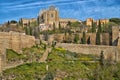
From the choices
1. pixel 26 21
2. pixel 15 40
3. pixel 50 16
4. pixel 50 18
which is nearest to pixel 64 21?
pixel 50 18

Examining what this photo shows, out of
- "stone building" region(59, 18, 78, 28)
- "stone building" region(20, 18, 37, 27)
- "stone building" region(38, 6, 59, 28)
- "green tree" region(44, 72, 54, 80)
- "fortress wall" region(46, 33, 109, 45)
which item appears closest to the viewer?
"green tree" region(44, 72, 54, 80)

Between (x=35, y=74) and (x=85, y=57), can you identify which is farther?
(x=85, y=57)

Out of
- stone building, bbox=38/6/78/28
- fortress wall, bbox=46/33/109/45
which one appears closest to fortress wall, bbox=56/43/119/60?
fortress wall, bbox=46/33/109/45

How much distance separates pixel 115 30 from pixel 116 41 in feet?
4.72

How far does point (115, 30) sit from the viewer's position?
43.2 meters

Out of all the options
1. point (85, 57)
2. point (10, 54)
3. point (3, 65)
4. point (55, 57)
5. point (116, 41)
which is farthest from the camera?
point (116, 41)

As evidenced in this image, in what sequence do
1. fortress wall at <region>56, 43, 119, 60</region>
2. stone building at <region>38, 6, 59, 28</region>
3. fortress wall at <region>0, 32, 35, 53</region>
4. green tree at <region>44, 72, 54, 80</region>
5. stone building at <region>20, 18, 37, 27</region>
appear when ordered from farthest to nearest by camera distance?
1. stone building at <region>20, 18, 37, 27</region>
2. stone building at <region>38, 6, 59, 28</region>
3. fortress wall at <region>56, 43, 119, 60</region>
4. fortress wall at <region>0, 32, 35, 53</region>
5. green tree at <region>44, 72, 54, 80</region>

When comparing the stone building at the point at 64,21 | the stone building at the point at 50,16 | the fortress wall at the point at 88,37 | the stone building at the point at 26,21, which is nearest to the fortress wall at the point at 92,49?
the fortress wall at the point at 88,37

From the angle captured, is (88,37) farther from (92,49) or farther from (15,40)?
(15,40)

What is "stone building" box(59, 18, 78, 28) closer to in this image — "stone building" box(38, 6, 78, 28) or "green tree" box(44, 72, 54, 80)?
"stone building" box(38, 6, 78, 28)

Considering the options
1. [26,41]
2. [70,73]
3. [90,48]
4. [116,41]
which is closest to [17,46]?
[26,41]

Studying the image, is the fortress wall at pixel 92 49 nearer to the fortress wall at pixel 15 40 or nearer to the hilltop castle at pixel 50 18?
the fortress wall at pixel 15 40

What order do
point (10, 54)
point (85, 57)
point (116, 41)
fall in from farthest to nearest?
point (116, 41) < point (85, 57) < point (10, 54)

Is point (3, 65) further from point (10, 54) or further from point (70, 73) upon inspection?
point (70, 73)
